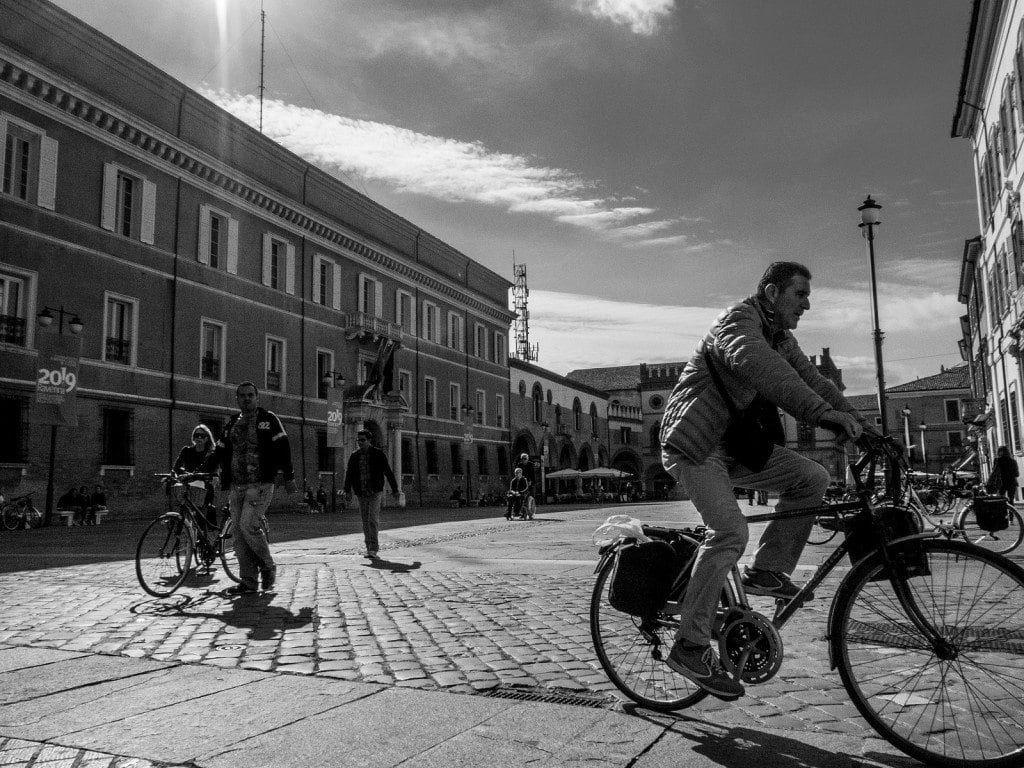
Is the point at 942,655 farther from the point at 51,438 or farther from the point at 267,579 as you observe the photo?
the point at 51,438

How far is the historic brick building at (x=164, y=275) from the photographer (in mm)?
22656

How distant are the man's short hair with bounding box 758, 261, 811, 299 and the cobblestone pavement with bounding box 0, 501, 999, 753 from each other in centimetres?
173

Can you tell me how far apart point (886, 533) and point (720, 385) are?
2.72 ft

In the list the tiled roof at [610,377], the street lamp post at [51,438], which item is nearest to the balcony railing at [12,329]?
the street lamp post at [51,438]

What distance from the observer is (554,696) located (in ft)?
12.2

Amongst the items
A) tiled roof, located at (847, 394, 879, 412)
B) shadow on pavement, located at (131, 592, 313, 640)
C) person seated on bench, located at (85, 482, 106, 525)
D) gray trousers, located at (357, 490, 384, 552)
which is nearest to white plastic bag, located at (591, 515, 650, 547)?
shadow on pavement, located at (131, 592, 313, 640)

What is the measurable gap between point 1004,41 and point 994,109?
316 centimetres

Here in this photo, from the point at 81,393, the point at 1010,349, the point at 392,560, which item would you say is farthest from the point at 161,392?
the point at 1010,349

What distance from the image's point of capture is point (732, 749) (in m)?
2.99

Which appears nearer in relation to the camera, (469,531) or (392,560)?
(392,560)

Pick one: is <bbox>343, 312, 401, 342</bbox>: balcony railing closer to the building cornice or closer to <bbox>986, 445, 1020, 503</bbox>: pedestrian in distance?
the building cornice

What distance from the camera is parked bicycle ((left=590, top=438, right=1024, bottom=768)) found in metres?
2.81

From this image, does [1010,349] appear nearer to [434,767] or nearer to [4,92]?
[434,767]

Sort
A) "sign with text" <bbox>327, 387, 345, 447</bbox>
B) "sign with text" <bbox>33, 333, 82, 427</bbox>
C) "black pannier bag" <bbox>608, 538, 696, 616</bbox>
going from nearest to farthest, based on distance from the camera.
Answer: "black pannier bag" <bbox>608, 538, 696, 616</bbox> → "sign with text" <bbox>33, 333, 82, 427</bbox> → "sign with text" <bbox>327, 387, 345, 447</bbox>
